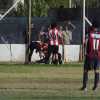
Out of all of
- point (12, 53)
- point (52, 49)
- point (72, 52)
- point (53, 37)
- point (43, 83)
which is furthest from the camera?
point (12, 53)

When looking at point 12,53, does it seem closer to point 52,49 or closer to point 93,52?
point 52,49

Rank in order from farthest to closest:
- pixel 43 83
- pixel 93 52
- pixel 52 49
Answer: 1. pixel 52 49
2. pixel 43 83
3. pixel 93 52

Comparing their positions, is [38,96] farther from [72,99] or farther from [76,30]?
[76,30]

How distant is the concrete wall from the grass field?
3794 mm

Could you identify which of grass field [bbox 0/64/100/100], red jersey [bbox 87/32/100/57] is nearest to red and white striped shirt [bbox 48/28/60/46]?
grass field [bbox 0/64/100/100]

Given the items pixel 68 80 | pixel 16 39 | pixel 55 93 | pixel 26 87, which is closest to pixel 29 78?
pixel 68 80

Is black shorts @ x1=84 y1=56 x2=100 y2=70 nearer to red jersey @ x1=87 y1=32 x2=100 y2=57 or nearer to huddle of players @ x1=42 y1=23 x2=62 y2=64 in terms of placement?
red jersey @ x1=87 y1=32 x2=100 y2=57

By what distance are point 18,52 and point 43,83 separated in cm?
1091

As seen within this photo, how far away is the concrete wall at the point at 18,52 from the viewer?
2978 cm

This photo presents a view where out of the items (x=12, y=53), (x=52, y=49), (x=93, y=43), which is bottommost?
(x=12, y=53)

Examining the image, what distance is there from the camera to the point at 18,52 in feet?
98.2

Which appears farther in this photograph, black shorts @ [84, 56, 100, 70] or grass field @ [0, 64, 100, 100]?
black shorts @ [84, 56, 100, 70]

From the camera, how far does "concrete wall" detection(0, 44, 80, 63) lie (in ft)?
97.7

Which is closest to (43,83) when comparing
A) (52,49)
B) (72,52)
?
(52,49)
